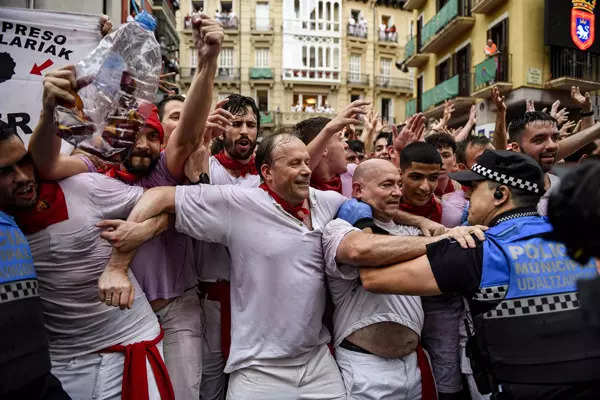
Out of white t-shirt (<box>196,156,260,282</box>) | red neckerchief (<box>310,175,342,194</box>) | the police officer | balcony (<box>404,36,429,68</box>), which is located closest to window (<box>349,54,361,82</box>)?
balcony (<box>404,36,429,68</box>)

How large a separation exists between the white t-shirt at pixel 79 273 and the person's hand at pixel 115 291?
0.18 metres

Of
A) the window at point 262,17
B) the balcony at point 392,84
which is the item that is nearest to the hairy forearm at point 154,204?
the window at point 262,17

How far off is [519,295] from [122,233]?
1.78 meters

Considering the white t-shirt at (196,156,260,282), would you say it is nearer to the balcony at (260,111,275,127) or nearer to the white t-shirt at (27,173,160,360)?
the white t-shirt at (27,173,160,360)

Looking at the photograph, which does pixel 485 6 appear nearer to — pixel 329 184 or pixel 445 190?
pixel 445 190

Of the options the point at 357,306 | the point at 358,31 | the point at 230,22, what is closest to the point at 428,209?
the point at 357,306

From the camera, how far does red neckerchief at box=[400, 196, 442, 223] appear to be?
328 cm

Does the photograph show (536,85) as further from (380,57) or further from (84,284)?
(380,57)

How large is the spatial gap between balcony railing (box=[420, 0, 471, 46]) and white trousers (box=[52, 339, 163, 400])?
55.4 feet

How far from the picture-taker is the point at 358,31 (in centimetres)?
3253

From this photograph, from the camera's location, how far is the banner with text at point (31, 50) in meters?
2.96

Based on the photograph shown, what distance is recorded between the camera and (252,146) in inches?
133

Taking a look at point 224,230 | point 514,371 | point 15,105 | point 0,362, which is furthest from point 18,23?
point 514,371

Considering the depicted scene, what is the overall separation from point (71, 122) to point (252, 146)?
135 centimetres
